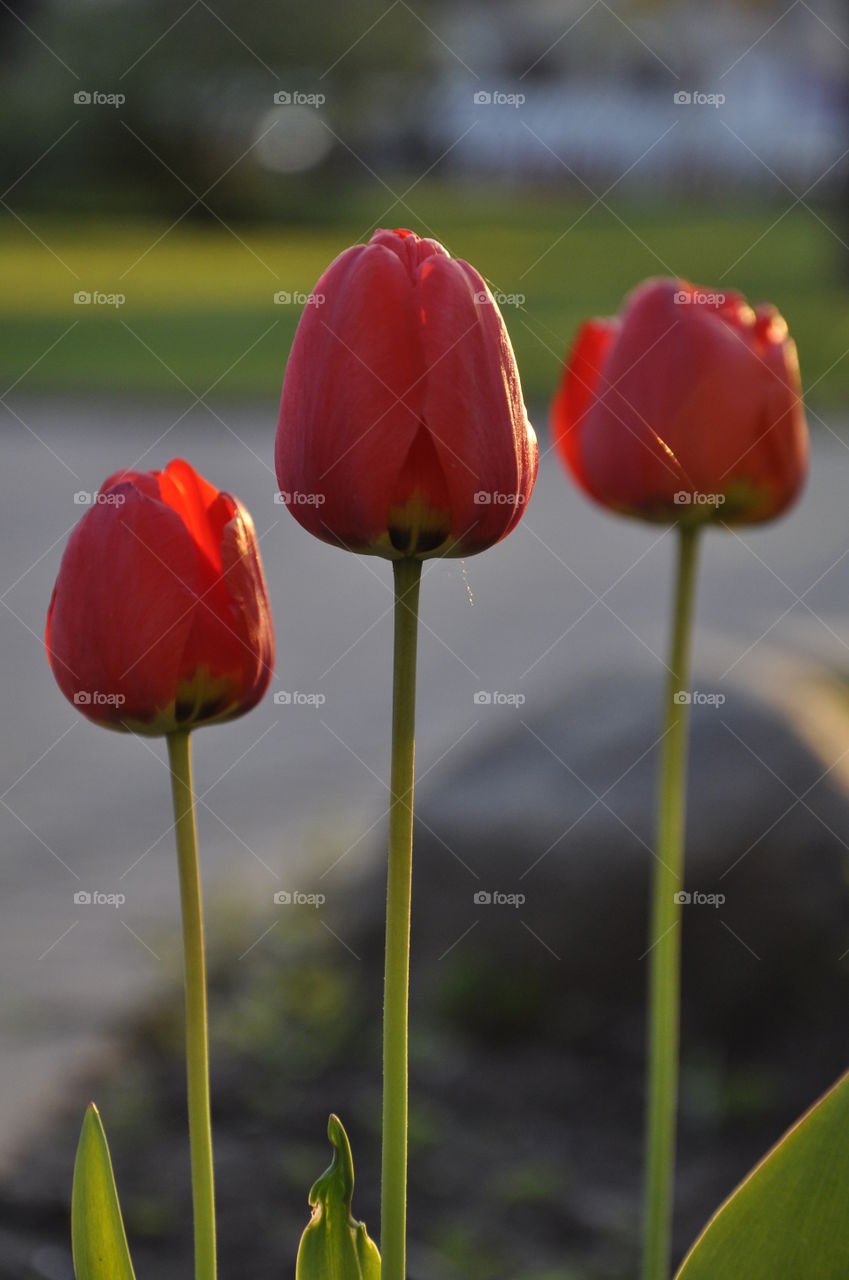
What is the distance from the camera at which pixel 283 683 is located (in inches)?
203

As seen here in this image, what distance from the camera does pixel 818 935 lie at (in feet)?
→ 8.87

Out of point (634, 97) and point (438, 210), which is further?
point (634, 97)

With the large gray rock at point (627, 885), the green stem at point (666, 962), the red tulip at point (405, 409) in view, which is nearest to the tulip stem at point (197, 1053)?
the red tulip at point (405, 409)

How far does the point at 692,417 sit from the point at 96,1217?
2.97 ft

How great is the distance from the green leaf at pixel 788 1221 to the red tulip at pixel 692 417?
2.19 ft

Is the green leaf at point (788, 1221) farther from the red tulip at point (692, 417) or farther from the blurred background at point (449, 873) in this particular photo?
the red tulip at point (692, 417)

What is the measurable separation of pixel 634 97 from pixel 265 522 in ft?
117

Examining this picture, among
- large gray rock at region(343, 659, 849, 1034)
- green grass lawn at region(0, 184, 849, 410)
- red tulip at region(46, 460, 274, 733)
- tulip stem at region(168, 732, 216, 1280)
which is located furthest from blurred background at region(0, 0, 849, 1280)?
green grass lawn at region(0, 184, 849, 410)

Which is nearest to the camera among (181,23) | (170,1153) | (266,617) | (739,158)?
(266,617)

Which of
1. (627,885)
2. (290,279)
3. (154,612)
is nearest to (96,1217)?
(154,612)

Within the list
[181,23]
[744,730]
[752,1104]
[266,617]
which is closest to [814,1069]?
[752,1104]

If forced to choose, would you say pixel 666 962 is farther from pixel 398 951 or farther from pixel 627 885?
pixel 627 885

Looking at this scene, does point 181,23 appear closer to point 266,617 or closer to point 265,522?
point 265,522

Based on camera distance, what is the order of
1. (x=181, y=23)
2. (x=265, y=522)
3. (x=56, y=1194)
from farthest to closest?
(x=181, y=23), (x=265, y=522), (x=56, y=1194)
